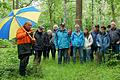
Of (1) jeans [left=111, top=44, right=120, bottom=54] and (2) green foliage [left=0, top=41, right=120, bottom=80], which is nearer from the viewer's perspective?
(2) green foliage [left=0, top=41, right=120, bottom=80]

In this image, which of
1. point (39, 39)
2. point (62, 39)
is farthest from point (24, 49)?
point (62, 39)

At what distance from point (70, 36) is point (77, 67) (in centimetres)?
234

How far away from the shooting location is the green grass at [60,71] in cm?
1160

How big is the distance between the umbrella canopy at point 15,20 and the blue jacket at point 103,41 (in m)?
4.20

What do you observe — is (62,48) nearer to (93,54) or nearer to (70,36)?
(70,36)

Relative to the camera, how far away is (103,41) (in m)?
14.8

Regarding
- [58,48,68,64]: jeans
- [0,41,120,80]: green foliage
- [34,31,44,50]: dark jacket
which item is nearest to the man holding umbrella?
[0,41,120,80]: green foliage

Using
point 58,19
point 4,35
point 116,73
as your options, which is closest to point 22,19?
point 4,35

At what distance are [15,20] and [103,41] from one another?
17.2 ft

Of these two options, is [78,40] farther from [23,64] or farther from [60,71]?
[23,64]

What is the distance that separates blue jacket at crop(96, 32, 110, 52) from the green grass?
2.89 feet

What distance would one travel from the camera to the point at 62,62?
15.8 meters

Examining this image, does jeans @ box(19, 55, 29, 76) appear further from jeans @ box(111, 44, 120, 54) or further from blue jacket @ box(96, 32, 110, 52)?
jeans @ box(111, 44, 120, 54)

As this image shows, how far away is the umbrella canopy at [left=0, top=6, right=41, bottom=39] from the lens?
10.9 meters
